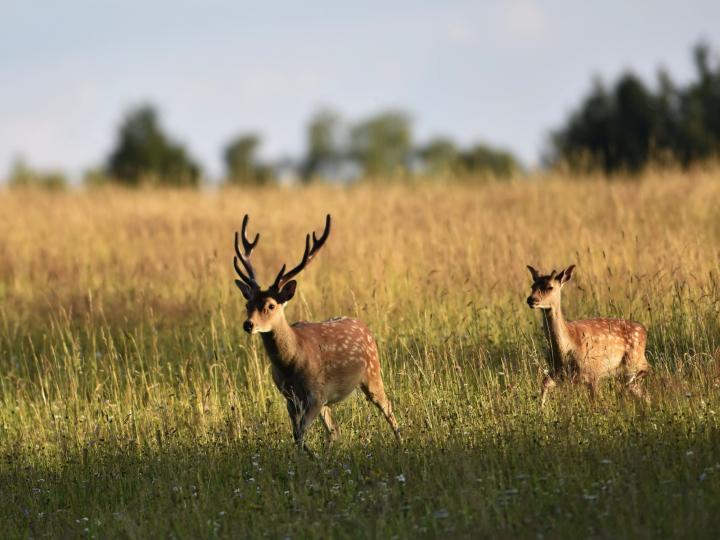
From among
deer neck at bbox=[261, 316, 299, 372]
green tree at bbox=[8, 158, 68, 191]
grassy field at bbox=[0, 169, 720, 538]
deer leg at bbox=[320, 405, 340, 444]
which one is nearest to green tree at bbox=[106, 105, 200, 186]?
green tree at bbox=[8, 158, 68, 191]

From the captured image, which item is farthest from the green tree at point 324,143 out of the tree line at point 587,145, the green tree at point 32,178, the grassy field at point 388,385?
the grassy field at point 388,385

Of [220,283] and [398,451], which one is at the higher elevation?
[220,283]

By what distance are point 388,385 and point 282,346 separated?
4.97 feet

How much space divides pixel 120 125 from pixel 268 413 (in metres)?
50.6

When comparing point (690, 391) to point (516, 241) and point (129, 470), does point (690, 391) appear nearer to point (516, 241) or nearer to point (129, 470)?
point (129, 470)

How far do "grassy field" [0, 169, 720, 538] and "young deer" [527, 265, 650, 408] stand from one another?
210mm

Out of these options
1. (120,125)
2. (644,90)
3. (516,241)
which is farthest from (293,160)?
(516,241)

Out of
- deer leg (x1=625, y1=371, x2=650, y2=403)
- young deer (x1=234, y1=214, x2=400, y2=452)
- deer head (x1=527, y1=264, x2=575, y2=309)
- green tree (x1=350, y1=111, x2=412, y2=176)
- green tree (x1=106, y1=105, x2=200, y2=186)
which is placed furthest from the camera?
green tree (x1=350, y1=111, x2=412, y2=176)

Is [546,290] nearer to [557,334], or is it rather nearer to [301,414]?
[557,334]

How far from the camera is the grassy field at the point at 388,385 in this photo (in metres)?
6.45

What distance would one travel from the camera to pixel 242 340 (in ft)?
36.8

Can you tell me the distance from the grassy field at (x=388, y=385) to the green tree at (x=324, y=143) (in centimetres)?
7544

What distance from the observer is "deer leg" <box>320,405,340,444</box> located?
8234 millimetres

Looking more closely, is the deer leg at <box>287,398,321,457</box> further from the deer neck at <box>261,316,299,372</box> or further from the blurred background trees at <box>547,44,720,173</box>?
the blurred background trees at <box>547,44,720,173</box>
